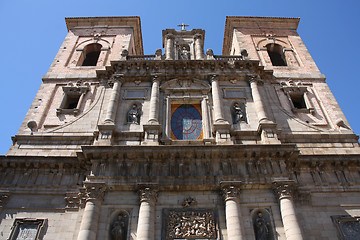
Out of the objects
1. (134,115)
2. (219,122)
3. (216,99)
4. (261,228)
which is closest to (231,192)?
(261,228)

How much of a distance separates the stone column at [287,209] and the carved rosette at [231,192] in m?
1.44

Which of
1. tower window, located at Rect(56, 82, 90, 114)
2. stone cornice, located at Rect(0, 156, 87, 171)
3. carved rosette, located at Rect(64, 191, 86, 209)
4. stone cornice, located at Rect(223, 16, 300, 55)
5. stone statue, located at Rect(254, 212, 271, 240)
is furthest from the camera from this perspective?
stone cornice, located at Rect(223, 16, 300, 55)

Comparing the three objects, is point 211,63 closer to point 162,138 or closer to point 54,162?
point 162,138

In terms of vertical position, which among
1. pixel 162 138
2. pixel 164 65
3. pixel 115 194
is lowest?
pixel 115 194

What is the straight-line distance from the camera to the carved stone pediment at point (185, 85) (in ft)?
52.3

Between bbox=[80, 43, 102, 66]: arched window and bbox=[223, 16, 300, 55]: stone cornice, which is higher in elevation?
bbox=[223, 16, 300, 55]: stone cornice

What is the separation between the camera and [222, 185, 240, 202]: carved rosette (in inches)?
443

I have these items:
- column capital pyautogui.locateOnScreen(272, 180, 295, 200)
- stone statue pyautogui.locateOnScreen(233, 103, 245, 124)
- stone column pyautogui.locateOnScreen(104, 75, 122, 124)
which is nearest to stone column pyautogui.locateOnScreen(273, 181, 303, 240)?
column capital pyautogui.locateOnScreen(272, 180, 295, 200)

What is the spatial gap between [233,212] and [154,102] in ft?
21.4

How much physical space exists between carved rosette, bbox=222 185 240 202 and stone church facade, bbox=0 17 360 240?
49mm

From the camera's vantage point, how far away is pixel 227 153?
1221 centimetres

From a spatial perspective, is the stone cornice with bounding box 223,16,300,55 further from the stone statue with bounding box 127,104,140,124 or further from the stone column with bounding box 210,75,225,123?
the stone statue with bounding box 127,104,140,124

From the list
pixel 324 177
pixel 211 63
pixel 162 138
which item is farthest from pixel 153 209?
pixel 211 63

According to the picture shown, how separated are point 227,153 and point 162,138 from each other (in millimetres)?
3019
